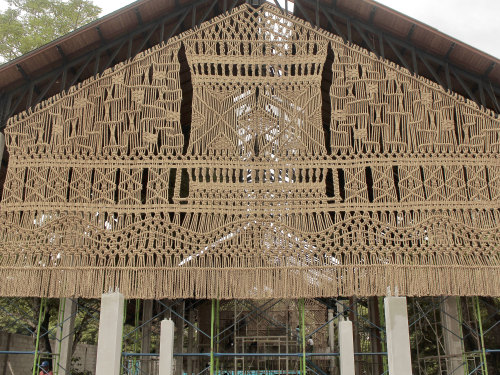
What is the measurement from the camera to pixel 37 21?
13836 mm

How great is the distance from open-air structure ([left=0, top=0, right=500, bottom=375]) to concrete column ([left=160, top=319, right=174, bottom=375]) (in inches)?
1.1

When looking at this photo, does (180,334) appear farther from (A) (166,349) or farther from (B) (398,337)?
(B) (398,337)

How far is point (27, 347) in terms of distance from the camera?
13820mm

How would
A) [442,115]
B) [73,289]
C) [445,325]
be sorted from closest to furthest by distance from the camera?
[73,289] → [442,115] → [445,325]

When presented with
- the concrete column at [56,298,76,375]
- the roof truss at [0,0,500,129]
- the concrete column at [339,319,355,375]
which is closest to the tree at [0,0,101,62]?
the roof truss at [0,0,500,129]

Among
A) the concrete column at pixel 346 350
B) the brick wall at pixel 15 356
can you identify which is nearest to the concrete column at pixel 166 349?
the concrete column at pixel 346 350

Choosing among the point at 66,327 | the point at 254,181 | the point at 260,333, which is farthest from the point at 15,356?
the point at 254,181

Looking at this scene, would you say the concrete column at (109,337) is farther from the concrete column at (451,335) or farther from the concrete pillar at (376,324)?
the concrete pillar at (376,324)

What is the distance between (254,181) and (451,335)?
5020 mm

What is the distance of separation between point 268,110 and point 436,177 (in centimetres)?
287

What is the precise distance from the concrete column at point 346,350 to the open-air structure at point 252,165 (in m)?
0.03

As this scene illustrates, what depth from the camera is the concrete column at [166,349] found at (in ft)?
21.0

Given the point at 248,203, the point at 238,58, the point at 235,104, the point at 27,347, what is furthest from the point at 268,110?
the point at 27,347

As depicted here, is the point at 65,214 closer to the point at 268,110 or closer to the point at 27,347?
the point at 268,110
